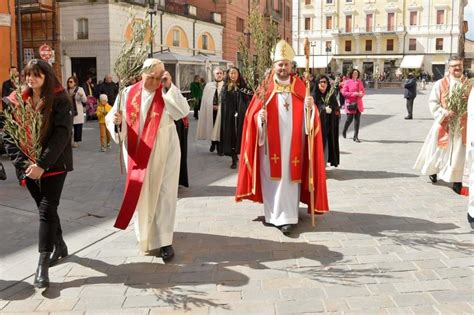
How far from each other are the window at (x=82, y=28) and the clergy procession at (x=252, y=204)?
20226mm

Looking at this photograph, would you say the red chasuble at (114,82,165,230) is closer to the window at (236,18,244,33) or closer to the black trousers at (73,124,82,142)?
the black trousers at (73,124,82,142)

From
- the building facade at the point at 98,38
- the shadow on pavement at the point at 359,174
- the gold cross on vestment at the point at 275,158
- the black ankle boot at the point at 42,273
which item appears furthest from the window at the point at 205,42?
the black ankle boot at the point at 42,273

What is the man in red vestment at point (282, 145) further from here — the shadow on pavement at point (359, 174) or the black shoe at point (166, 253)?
the shadow on pavement at point (359, 174)

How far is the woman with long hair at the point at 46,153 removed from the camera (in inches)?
169

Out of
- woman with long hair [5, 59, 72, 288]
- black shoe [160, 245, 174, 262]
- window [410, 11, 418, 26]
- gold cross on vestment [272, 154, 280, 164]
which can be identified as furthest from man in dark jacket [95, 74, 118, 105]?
window [410, 11, 418, 26]

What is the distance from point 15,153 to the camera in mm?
→ 4406

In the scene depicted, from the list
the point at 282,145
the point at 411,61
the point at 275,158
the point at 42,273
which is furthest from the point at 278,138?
the point at 411,61

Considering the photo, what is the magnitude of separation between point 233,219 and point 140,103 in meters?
2.03

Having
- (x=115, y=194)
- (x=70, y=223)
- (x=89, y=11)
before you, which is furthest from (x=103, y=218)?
(x=89, y=11)

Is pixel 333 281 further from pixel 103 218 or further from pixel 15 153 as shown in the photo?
pixel 103 218

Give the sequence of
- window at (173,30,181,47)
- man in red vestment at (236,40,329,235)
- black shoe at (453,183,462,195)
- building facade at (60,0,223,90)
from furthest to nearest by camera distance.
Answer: window at (173,30,181,47) → building facade at (60,0,223,90) → black shoe at (453,183,462,195) → man in red vestment at (236,40,329,235)

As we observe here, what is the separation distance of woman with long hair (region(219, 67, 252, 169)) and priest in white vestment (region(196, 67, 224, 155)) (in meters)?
0.98

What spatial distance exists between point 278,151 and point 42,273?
104 inches

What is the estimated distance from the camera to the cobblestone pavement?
13.1 ft
